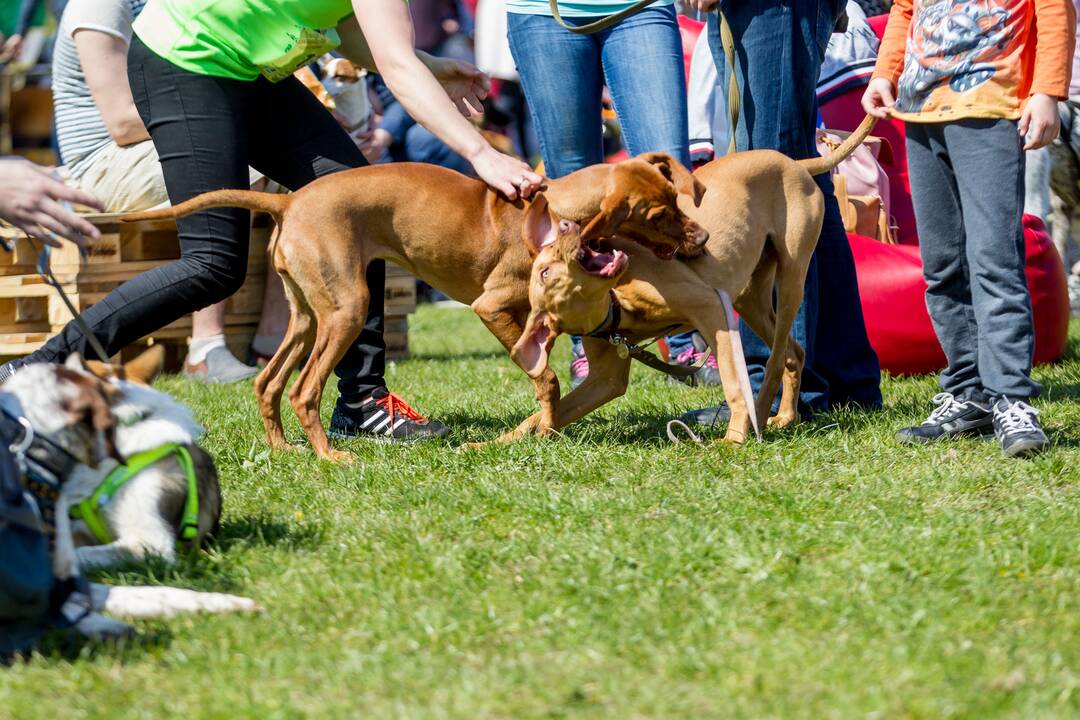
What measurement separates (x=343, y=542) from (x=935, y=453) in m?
2.08

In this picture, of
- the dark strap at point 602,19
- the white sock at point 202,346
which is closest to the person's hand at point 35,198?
the dark strap at point 602,19

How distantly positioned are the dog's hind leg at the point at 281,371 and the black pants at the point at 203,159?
282mm

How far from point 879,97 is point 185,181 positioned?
8.31ft

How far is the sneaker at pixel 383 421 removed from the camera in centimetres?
506

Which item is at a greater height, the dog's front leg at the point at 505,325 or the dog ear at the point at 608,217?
the dog ear at the point at 608,217

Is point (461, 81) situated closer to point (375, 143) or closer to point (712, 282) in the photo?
point (712, 282)

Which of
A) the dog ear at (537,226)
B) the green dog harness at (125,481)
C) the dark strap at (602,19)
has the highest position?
the dark strap at (602,19)

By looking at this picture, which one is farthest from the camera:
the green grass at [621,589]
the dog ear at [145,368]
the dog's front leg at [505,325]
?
the dog's front leg at [505,325]

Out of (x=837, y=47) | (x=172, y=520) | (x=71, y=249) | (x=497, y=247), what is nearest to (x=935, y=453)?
(x=497, y=247)

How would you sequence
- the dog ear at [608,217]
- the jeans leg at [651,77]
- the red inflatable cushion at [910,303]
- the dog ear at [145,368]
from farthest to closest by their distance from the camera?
the red inflatable cushion at [910,303]
the jeans leg at [651,77]
the dog ear at [608,217]
the dog ear at [145,368]

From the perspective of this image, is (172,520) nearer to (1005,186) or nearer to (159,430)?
(159,430)

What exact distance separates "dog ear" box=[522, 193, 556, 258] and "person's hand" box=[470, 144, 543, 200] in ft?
0.39

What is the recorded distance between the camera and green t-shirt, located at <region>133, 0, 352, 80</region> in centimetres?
451

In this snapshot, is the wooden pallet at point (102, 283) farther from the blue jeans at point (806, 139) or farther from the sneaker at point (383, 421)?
the blue jeans at point (806, 139)
